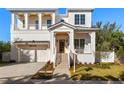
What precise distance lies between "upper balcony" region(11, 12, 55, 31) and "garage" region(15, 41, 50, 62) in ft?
7.42

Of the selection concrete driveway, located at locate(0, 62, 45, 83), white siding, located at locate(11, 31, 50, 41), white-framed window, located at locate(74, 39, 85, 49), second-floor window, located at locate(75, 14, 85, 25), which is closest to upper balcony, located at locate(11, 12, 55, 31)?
white siding, located at locate(11, 31, 50, 41)

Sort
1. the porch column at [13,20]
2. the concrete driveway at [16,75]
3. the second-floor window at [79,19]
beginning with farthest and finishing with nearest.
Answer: the second-floor window at [79,19], the porch column at [13,20], the concrete driveway at [16,75]

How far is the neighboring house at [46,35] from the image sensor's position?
32312 mm

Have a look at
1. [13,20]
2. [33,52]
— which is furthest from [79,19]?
[13,20]

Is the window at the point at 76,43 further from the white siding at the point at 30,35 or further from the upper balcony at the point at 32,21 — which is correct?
the upper balcony at the point at 32,21

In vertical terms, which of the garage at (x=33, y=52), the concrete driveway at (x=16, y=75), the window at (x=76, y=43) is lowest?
the concrete driveway at (x=16, y=75)

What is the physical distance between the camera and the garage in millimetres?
34875

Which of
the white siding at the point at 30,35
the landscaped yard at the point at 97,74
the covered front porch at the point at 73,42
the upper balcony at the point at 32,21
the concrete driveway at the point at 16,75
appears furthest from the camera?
the upper balcony at the point at 32,21

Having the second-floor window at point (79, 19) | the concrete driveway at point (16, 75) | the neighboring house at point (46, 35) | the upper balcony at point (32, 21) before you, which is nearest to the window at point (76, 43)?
the neighboring house at point (46, 35)

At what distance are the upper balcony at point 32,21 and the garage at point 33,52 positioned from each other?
2.26 metres

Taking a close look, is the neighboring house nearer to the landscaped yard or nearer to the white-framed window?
the white-framed window

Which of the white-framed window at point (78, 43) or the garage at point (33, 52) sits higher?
the white-framed window at point (78, 43)
